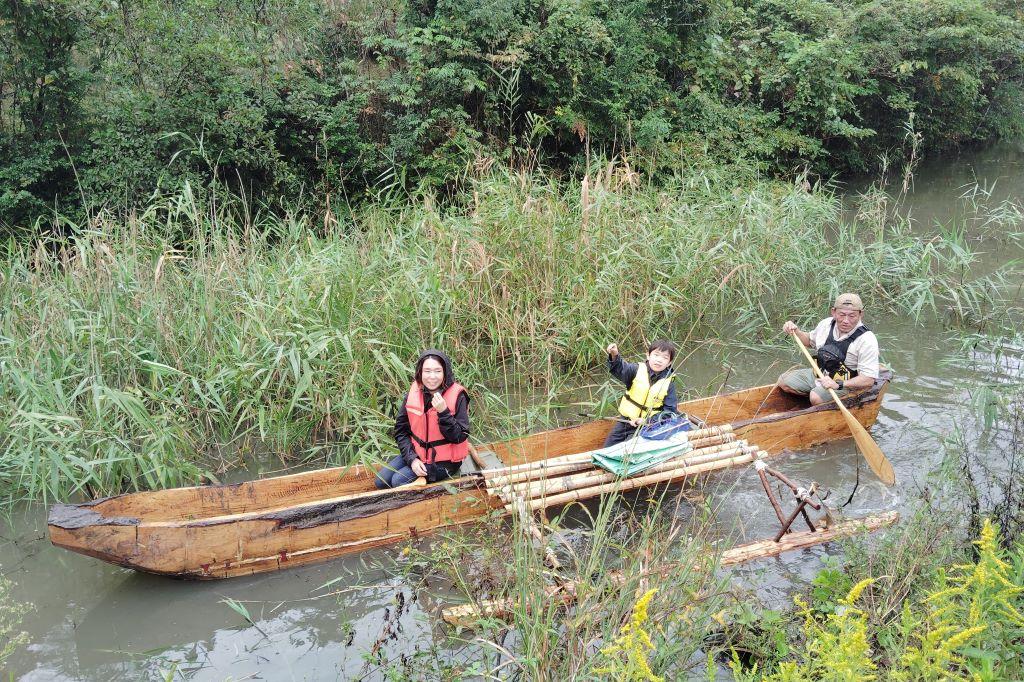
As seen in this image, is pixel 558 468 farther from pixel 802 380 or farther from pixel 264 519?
pixel 802 380

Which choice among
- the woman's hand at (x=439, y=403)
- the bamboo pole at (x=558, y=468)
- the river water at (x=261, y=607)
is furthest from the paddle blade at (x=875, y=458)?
the woman's hand at (x=439, y=403)

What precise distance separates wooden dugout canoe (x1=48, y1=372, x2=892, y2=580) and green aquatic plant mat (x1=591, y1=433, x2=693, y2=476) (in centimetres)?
50

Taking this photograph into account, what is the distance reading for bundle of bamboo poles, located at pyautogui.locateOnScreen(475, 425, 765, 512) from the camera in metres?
4.33

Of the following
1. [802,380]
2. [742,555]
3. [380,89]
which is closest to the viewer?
[742,555]

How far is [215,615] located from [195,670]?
1.28ft

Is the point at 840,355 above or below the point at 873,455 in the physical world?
above

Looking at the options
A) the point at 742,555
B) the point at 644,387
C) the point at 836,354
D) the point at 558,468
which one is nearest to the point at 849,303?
the point at 836,354

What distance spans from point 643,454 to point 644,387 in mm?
540

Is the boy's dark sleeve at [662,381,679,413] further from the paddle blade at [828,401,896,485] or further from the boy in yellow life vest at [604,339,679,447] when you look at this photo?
the paddle blade at [828,401,896,485]

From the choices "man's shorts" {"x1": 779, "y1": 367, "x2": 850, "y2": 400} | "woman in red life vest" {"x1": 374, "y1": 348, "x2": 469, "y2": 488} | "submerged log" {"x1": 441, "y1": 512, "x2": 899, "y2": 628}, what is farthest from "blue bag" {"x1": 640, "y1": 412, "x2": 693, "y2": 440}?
"man's shorts" {"x1": 779, "y1": 367, "x2": 850, "y2": 400}

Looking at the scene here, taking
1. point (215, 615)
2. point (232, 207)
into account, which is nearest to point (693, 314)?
point (215, 615)

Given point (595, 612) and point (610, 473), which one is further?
point (610, 473)

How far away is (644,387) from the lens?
4.96m

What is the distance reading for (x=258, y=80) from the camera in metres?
8.76
